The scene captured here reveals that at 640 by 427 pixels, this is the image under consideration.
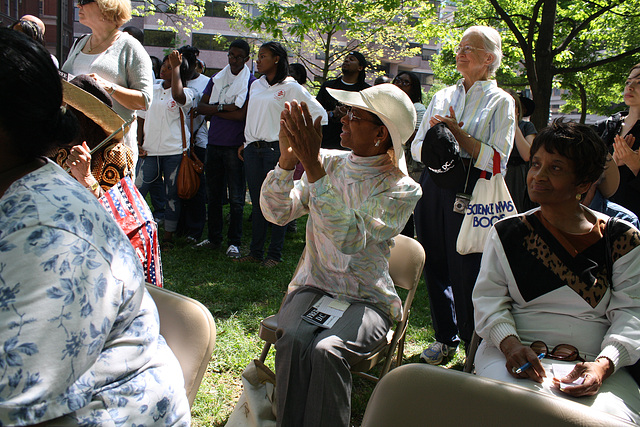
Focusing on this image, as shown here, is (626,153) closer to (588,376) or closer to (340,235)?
(588,376)

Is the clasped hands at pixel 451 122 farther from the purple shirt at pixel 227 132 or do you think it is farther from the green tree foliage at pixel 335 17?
the green tree foliage at pixel 335 17

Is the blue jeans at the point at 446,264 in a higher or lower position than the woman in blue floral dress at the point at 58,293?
lower

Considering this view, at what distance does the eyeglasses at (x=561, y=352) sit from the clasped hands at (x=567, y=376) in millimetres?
91

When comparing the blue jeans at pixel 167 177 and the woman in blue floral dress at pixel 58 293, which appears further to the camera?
the blue jeans at pixel 167 177

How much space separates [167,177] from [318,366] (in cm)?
411

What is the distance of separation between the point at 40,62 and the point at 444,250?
2.73 metres

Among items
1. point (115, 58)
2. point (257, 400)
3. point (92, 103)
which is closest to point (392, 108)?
point (92, 103)

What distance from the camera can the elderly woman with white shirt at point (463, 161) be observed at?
3.05 meters

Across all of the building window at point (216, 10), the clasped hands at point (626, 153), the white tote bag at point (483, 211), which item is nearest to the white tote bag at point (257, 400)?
the white tote bag at point (483, 211)

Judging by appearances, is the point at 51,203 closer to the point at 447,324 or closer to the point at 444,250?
the point at 444,250

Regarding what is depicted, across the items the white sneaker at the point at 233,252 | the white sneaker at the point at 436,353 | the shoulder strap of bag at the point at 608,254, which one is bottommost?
the white sneaker at the point at 233,252

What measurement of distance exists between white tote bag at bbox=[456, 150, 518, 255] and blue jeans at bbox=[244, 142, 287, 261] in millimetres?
2602

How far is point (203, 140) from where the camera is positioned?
638 cm

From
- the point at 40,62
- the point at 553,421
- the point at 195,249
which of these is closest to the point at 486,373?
the point at 553,421
